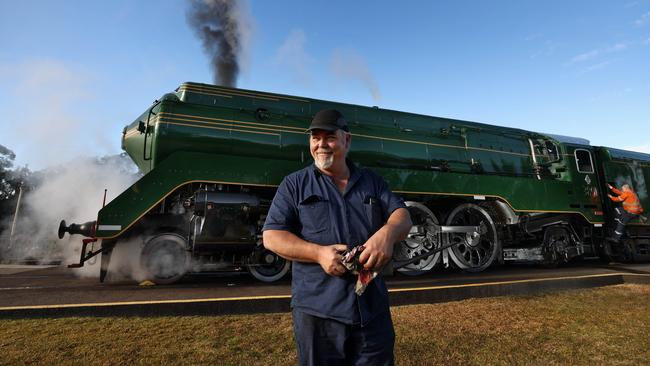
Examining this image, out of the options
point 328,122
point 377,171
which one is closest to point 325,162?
point 328,122

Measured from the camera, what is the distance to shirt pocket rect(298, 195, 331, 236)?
1.53 meters

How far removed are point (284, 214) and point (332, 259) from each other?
1.20ft

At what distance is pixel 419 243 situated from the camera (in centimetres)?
691

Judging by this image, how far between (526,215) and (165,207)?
7.61 metres

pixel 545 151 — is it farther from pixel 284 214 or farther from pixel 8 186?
pixel 8 186

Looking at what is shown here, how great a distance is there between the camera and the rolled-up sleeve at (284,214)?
61.6 inches

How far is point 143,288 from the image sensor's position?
16.0ft

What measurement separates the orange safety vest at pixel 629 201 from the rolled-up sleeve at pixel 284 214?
10292 millimetres

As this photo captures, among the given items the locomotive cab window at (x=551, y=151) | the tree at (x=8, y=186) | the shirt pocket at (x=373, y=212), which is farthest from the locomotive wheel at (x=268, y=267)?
the tree at (x=8, y=186)

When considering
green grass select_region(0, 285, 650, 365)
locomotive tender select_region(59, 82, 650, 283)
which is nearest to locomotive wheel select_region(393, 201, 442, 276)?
locomotive tender select_region(59, 82, 650, 283)

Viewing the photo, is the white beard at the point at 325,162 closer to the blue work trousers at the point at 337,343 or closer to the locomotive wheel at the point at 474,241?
the blue work trousers at the point at 337,343

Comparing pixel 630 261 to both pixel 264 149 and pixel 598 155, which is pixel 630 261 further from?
pixel 264 149

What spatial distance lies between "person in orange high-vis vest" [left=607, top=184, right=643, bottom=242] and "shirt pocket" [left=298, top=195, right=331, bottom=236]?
10.2m

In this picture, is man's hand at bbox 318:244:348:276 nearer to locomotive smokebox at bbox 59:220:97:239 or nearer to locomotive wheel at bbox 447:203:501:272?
locomotive smokebox at bbox 59:220:97:239
